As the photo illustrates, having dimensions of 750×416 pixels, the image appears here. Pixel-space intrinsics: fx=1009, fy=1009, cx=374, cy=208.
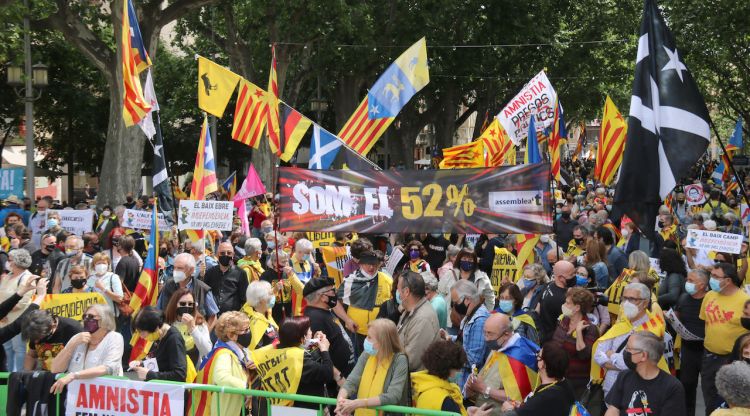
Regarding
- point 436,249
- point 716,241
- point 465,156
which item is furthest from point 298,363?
point 465,156

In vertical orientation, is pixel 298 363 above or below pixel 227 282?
below

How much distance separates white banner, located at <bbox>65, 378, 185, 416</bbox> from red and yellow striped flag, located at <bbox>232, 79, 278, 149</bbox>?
8.65 metres

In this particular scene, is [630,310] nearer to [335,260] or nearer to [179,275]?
[179,275]

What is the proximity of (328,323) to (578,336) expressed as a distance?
1.95m

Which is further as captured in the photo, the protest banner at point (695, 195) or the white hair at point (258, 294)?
the protest banner at point (695, 195)

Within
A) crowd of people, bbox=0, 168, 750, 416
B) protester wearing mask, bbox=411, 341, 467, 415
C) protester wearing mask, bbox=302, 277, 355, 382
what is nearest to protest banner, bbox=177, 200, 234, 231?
crowd of people, bbox=0, 168, 750, 416

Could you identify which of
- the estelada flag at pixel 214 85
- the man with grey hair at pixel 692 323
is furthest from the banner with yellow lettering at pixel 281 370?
the estelada flag at pixel 214 85

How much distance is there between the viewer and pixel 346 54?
116 feet

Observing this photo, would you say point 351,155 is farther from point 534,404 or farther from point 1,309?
point 534,404

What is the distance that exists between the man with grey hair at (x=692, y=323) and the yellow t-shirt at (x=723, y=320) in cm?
32

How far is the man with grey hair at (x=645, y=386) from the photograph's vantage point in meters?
6.14

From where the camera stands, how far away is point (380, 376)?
21.5ft

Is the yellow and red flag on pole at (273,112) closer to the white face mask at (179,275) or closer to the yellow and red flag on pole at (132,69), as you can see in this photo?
the yellow and red flag on pole at (132,69)

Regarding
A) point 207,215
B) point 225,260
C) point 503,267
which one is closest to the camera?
point 225,260
